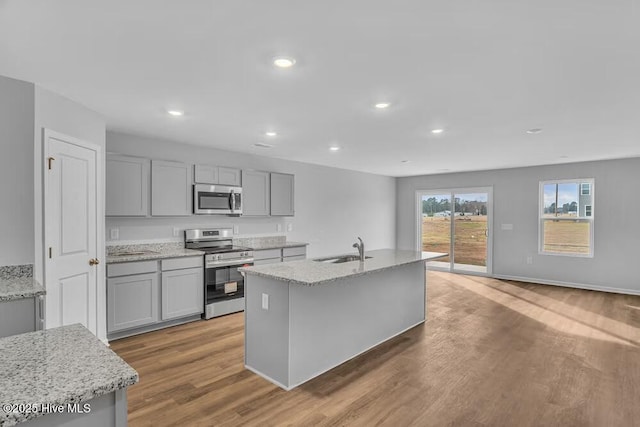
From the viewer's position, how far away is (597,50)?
2.04 metres

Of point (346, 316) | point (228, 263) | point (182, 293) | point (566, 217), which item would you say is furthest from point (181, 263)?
point (566, 217)

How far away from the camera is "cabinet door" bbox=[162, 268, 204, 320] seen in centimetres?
414

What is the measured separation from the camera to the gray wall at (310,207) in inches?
174

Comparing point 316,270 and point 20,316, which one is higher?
point 316,270

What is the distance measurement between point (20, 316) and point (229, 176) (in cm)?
321

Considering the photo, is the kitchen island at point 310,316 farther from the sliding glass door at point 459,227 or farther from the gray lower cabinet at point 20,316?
the sliding glass door at point 459,227

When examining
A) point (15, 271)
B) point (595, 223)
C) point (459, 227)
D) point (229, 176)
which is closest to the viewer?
point (15, 271)

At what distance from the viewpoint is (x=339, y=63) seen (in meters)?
2.25

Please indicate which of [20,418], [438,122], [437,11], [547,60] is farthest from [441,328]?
[20,418]

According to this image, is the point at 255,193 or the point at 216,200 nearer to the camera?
the point at 216,200

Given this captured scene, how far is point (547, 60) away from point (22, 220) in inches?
149

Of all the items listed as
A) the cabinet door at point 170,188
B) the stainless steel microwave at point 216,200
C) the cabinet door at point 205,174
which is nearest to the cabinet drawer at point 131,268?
the cabinet door at point 170,188

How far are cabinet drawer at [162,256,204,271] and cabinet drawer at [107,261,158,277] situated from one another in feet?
0.37

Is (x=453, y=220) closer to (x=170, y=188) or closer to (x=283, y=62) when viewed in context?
(x=170, y=188)
